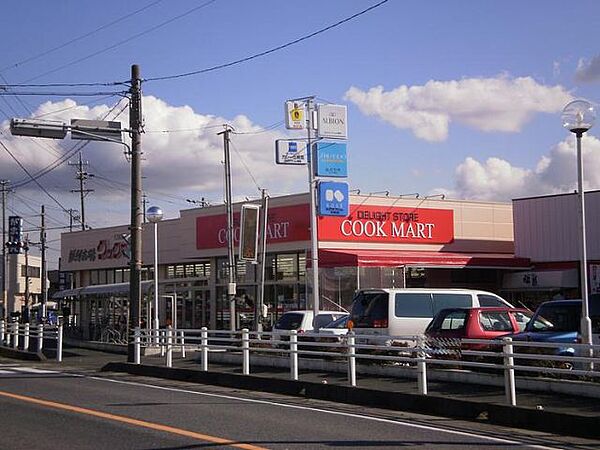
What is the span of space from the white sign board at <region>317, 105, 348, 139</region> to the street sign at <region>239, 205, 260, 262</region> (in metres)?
5.01

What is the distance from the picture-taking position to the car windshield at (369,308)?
22.6 m

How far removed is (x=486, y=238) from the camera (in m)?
41.6

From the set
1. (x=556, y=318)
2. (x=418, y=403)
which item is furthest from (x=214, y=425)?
(x=556, y=318)

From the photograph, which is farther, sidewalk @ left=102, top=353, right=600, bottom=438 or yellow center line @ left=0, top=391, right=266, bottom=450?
sidewalk @ left=102, top=353, right=600, bottom=438

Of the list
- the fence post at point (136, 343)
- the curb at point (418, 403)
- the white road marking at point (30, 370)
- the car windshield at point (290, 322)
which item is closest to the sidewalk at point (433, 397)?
the curb at point (418, 403)

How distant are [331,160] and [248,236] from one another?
4735 mm

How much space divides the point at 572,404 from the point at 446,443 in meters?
3.19

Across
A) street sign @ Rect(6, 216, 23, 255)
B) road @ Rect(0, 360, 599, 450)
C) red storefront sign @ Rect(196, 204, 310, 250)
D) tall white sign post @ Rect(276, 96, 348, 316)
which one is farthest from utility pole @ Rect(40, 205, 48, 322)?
road @ Rect(0, 360, 599, 450)

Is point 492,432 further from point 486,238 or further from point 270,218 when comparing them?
point 486,238

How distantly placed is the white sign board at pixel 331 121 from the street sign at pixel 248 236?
501cm

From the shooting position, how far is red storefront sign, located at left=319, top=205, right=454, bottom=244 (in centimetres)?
3728

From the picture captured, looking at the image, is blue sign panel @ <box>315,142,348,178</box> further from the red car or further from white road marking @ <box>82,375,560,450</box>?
white road marking @ <box>82,375,560,450</box>

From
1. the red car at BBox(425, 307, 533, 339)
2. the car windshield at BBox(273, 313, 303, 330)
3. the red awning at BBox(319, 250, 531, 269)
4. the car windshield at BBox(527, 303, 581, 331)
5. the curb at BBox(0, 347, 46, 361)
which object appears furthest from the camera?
the red awning at BBox(319, 250, 531, 269)

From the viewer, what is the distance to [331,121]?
32812 millimetres
